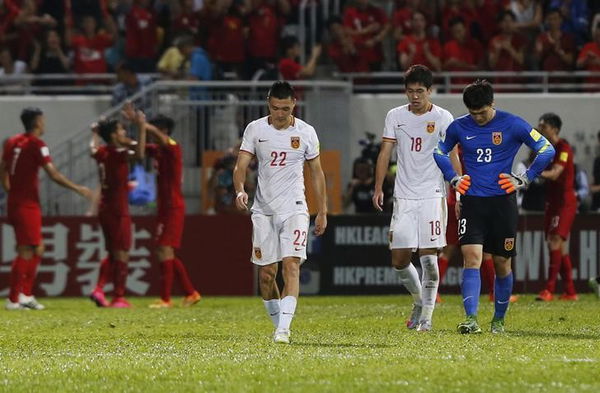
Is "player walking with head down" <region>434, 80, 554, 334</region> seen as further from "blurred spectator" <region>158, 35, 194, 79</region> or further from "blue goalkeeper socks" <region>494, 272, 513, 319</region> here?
"blurred spectator" <region>158, 35, 194, 79</region>

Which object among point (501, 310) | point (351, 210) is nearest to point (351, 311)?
point (501, 310)

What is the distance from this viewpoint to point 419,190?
588 inches

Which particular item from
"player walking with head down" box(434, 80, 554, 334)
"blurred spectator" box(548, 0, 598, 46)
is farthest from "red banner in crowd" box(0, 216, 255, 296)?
"player walking with head down" box(434, 80, 554, 334)

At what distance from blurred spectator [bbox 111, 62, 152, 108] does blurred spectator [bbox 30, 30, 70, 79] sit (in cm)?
194

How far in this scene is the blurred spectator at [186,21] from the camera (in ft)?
92.1

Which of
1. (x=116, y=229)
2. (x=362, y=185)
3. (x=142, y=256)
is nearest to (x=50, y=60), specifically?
(x=142, y=256)

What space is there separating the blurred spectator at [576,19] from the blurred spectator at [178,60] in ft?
20.6

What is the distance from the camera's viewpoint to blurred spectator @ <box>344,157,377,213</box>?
24.6 meters

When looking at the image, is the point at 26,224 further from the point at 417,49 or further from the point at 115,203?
the point at 417,49

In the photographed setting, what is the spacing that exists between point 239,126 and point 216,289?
2.73m

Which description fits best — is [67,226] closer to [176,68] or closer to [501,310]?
[176,68]

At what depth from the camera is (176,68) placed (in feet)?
88.8

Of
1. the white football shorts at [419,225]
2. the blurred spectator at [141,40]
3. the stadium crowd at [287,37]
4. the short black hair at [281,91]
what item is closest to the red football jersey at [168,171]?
the white football shorts at [419,225]

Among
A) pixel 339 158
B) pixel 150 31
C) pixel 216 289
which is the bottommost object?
pixel 216 289
